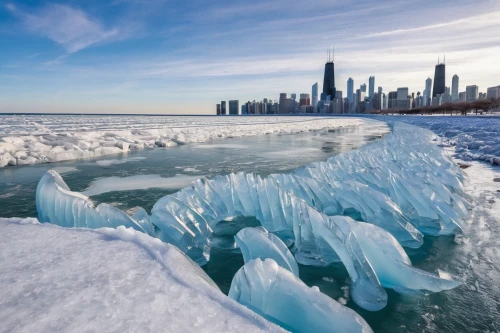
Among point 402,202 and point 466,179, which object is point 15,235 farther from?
point 466,179

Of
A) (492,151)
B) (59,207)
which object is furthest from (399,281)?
(492,151)

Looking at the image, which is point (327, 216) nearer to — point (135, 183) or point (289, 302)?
point (289, 302)

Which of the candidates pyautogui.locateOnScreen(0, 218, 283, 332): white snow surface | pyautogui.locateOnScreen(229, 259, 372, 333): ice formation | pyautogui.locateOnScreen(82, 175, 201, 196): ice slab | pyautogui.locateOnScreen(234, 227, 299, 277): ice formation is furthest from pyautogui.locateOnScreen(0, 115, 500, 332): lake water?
pyautogui.locateOnScreen(0, 218, 283, 332): white snow surface

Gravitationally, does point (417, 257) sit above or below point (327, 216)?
below

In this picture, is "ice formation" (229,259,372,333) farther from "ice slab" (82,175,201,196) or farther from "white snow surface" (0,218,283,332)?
"ice slab" (82,175,201,196)

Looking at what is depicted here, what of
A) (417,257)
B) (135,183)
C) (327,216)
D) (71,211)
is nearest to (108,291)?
(327,216)

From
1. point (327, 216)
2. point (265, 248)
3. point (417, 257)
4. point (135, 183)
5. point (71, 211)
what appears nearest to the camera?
point (265, 248)

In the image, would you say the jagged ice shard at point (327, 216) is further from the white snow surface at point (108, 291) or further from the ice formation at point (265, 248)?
the white snow surface at point (108, 291)
